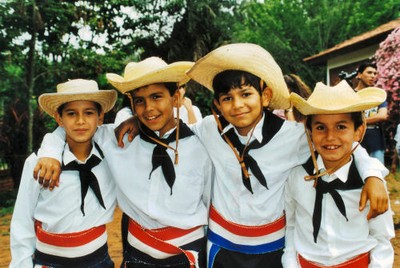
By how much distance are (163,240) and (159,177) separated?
1.26 ft

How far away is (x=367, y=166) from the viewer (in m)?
2.33

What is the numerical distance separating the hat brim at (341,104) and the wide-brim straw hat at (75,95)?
125cm

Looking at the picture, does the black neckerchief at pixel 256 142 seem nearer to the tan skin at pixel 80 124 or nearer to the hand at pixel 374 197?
the hand at pixel 374 197

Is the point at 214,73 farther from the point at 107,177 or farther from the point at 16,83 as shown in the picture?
the point at 16,83

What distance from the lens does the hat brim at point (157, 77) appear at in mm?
2586

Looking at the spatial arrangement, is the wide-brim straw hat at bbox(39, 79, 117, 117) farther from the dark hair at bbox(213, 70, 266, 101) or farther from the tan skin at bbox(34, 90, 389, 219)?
the dark hair at bbox(213, 70, 266, 101)

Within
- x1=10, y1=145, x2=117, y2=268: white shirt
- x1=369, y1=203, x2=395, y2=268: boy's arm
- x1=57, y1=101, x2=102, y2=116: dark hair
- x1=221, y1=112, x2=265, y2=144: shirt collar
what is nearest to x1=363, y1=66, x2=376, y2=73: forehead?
x1=221, y1=112, x2=265, y2=144: shirt collar

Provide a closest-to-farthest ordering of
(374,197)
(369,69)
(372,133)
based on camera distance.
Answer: (374,197), (372,133), (369,69)

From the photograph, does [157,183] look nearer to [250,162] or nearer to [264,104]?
[250,162]

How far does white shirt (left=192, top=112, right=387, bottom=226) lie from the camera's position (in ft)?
8.33

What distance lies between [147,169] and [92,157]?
1.25 feet

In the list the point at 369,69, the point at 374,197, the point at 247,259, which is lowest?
the point at 247,259

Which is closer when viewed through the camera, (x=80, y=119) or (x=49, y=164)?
Answer: (x=49, y=164)

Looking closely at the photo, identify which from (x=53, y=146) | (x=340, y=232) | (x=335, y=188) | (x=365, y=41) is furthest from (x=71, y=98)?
(x=365, y=41)
